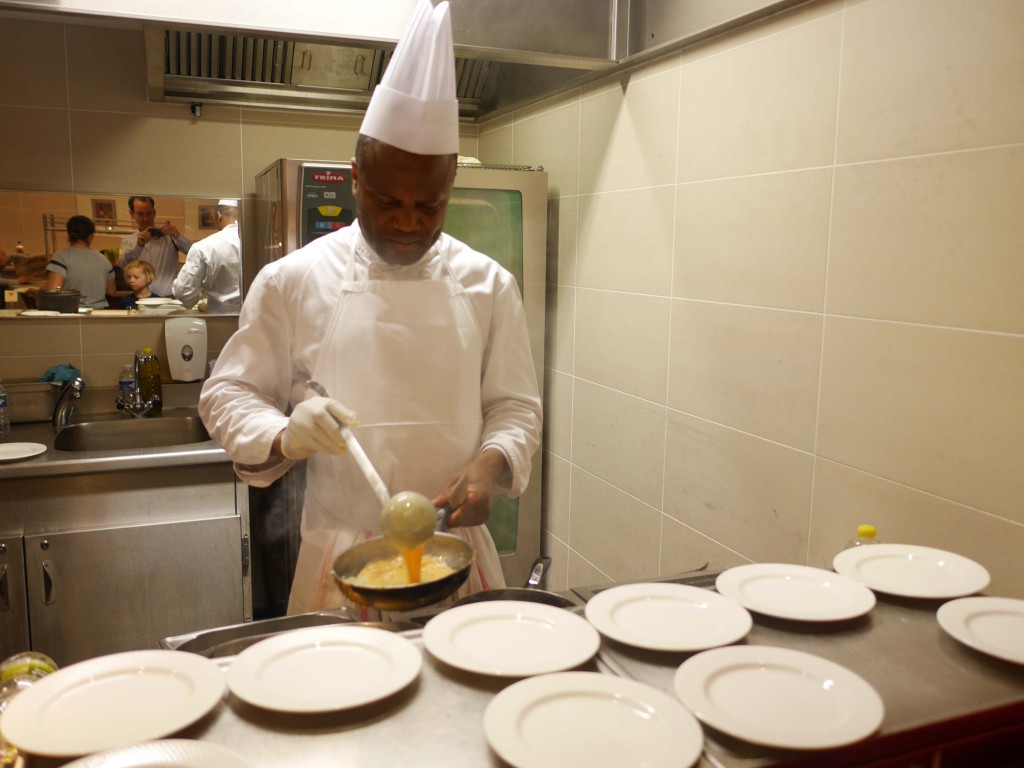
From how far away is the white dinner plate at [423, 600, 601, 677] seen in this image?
937mm

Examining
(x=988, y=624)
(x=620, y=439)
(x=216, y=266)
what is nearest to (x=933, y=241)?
(x=988, y=624)

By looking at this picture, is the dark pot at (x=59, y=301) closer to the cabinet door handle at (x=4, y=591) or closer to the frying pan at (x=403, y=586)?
the cabinet door handle at (x=4, y=591)

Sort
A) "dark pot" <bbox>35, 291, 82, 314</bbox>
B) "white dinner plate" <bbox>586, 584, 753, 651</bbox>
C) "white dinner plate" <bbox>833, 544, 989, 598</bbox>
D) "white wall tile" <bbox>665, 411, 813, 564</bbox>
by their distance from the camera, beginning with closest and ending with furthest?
"white dinner plate" <bbox>586, 584, 753, 651</bbox>, "white dinner plate" <bbox>833, 544, 989, 598</bbox>, "white wall tile" <bbox>665, 411, 813, 564</bbox>, "dark pot" <bbox>35, 291, 82, 314</bbox>

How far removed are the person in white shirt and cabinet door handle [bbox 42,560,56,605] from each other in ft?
3.44

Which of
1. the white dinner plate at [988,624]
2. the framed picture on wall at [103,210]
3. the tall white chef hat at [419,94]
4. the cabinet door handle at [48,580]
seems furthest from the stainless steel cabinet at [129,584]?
the white dinner plate at [988,624]

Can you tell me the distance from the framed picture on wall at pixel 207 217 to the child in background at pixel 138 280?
23cm

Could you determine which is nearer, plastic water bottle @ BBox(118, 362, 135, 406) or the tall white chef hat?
the tall white chef hat

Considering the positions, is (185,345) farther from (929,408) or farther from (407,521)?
(929,408)

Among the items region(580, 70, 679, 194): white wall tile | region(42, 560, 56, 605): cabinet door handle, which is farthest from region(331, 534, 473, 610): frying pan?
region(42, 560, 56, 605): cabinet door handle

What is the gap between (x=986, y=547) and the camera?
50.6 inches

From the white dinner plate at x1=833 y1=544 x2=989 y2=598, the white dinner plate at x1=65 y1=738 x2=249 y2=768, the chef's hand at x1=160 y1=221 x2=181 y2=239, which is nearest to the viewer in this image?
the white dinner plate at x1=65 y1=738 x2=249 y2=768

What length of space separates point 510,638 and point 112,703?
0.44 m

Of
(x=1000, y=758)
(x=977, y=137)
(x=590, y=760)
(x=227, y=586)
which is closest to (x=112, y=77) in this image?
(x=227, y=586)

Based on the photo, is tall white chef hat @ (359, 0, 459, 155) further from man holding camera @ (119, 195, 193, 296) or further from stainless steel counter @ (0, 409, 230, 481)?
man holding camera @ (119, 195, 193, 296)
